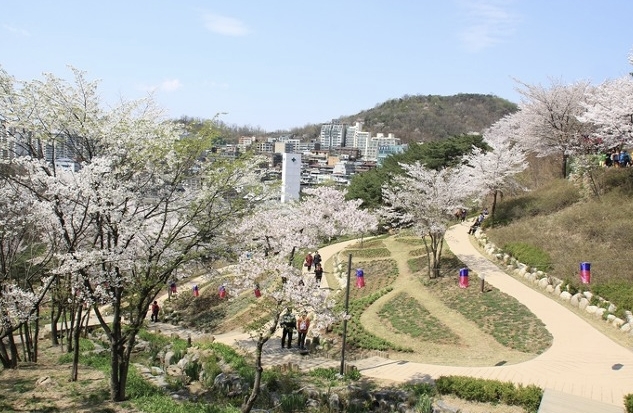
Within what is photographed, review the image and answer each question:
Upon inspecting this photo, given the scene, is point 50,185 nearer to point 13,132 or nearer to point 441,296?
point 13,132

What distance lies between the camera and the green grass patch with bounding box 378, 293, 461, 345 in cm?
1678

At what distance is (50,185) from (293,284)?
5596 mm

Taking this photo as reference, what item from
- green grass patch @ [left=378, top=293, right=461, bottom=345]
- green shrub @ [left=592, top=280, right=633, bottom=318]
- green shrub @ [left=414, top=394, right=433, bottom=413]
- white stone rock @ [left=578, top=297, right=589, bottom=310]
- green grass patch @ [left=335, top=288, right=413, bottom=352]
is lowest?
green grass patch @ [left=335, top=288, right=413, bottom=352]

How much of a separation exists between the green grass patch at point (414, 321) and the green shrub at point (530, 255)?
5582 mm

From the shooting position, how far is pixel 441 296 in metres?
20.9

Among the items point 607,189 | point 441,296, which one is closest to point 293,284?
point 441,296

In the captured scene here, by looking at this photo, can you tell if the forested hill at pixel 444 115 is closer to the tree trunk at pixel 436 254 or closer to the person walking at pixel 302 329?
the tree trunk at pixel 436 254

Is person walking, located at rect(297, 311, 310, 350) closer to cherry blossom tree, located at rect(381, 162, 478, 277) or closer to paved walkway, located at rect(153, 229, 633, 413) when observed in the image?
paved walkway, located at rect(153, 229, 633, 413)

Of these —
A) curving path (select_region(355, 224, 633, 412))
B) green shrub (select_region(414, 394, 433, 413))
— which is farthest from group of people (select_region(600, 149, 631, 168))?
green shrub (select_region(414, 394, 433, 413))

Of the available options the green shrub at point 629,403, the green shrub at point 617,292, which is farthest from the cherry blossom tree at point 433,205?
the green shrub at point 629,403

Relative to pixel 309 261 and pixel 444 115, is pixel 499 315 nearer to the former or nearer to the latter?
Result: pixel 309 261

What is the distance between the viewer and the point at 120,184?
10.4 m

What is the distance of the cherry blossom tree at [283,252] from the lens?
11.1 m

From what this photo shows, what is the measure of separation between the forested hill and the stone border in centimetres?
12622
